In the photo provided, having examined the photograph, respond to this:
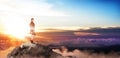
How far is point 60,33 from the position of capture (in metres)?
5.46

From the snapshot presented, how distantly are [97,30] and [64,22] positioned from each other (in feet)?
1.70

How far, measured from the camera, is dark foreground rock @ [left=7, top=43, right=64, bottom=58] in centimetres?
535

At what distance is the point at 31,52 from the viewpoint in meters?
5.36

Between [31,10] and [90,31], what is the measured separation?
0.94 meters

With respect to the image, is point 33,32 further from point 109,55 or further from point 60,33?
point 109,55

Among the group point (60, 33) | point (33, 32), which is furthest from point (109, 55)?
point (33, 32)

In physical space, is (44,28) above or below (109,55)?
above

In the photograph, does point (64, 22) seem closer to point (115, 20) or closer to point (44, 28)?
point (44, 28)

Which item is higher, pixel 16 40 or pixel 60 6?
pixel 60 6

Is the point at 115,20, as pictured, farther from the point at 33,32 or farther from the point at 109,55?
the point at 33,32

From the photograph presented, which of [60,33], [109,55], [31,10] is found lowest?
[109,55]

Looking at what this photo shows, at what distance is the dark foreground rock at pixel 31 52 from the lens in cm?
535

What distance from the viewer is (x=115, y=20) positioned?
5.54 m

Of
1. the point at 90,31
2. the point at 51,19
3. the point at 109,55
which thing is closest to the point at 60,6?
the point at 51,19
